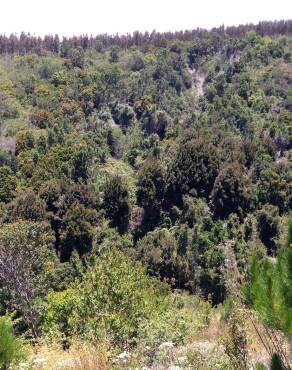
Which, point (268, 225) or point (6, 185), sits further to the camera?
point (6, 185)

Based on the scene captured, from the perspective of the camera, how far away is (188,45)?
9375 centimetres

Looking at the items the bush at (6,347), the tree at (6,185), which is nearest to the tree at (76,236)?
the tree at (6,185)

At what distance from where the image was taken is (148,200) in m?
46.6

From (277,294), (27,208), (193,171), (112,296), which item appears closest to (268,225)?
(193,171)

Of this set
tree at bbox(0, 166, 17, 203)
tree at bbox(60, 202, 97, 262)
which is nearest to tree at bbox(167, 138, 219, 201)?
tree at bbox(60, 202, 97, 262)

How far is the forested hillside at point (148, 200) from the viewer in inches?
272

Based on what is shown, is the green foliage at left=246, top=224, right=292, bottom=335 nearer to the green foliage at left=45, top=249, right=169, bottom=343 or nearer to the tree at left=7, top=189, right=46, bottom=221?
the green foliage at left=45, top=249, right=169, bottom=343

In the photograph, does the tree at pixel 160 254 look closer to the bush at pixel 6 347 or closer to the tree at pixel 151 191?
the tree at pixel 151 191

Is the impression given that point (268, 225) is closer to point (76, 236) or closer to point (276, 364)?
point (76, 236)

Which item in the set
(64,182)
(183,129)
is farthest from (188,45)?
(64,182)

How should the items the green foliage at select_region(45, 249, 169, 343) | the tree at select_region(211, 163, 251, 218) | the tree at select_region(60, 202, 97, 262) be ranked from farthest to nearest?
the tree at select_region(211, 163, 251, 218) < the tree at select_region(60, 202, 97, 262) < the green foliage at select_region(45, 249, 169, 343)

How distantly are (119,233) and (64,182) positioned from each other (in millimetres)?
7732

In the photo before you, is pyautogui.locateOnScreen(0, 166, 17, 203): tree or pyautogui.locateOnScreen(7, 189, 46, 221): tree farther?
pyautogui.locateOnScreen(0, 166, 17, 203): tree

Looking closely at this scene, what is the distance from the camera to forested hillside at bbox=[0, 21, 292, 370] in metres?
6.90
